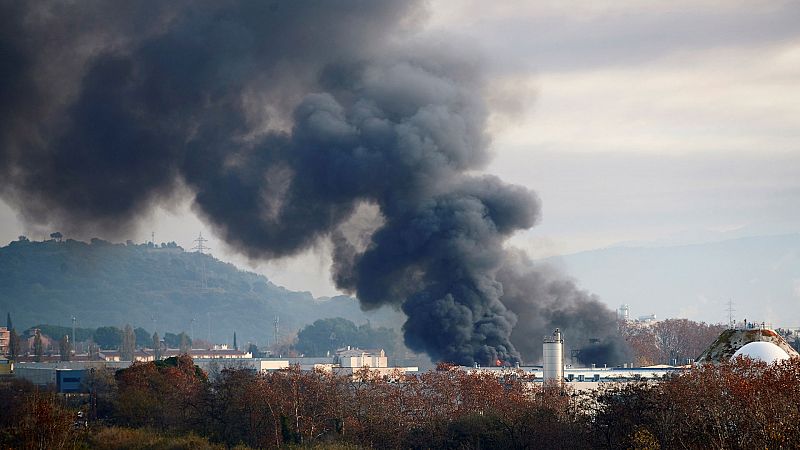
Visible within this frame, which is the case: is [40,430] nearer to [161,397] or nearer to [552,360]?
[161,397]

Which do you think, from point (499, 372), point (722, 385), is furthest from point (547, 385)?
point (722, 385)

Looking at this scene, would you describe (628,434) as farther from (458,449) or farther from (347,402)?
(347,402)

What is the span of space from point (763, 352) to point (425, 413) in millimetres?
20596

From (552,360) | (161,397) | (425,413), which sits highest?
(552,360)

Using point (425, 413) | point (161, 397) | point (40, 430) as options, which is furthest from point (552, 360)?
point (40, 430)

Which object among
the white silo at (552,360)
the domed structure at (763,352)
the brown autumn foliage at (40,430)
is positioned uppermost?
the domed structure at (763,352)

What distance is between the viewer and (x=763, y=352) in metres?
53.9

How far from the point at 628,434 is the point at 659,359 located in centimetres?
9928

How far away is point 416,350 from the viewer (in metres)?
96.9

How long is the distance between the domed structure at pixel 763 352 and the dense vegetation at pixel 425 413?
9.08ft

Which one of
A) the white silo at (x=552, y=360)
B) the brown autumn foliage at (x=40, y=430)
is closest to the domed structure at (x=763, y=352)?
the white silo at (x=552, y=360)

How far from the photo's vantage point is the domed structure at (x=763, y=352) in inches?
2098

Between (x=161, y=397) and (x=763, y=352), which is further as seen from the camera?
(x=161, y=397)

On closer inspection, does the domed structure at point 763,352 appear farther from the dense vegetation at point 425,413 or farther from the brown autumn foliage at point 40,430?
the brown autumn foliage at point 40,430
